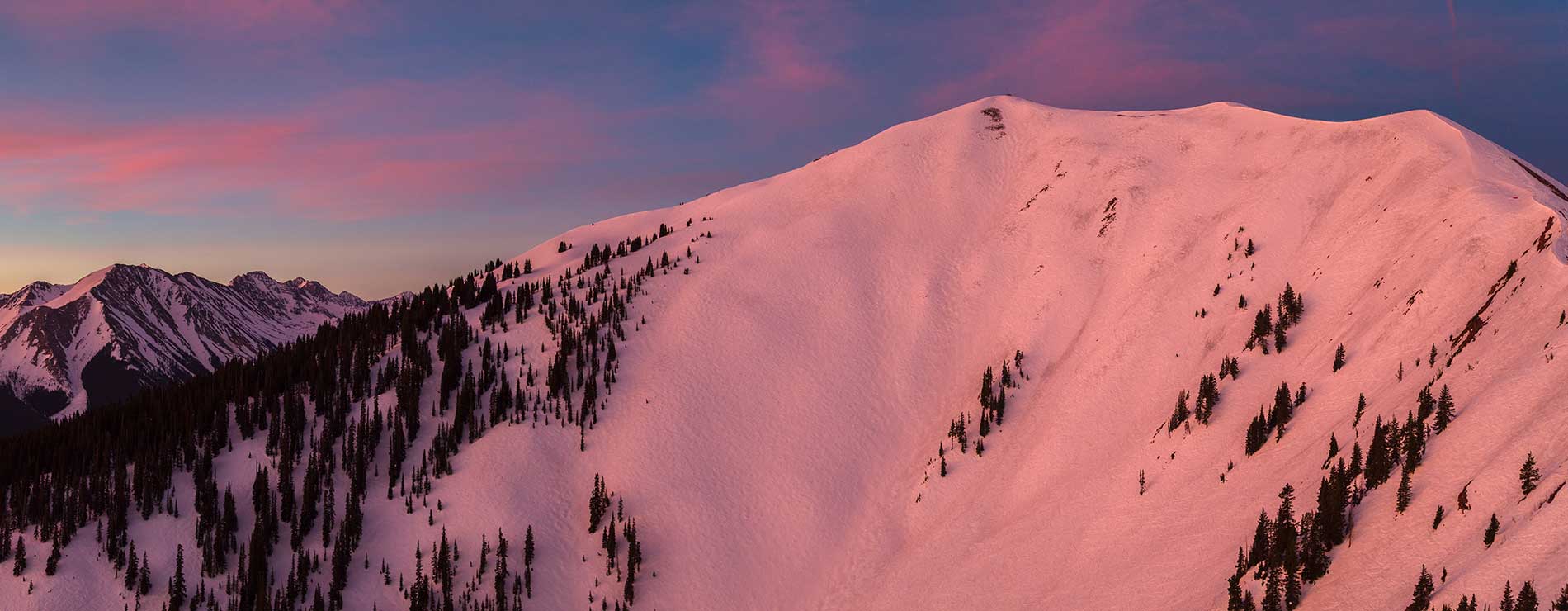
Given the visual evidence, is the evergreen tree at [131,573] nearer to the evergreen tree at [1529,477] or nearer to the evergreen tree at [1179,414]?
the evergreen tree at [1179,414]

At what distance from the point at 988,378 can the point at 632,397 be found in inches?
2203

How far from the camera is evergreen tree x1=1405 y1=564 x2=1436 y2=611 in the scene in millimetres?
62938

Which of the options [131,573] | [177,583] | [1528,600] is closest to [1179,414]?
[1528,600]

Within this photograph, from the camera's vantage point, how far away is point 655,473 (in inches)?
5605

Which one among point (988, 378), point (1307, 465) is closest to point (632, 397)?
point (988, 378)

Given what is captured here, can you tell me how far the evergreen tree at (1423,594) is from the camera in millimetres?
62938

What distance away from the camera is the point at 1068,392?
140875 mm

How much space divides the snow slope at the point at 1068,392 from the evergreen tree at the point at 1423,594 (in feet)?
4.35

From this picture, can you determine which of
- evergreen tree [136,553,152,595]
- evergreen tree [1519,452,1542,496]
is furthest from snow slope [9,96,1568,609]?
evergreen tree [136,553,152,595]

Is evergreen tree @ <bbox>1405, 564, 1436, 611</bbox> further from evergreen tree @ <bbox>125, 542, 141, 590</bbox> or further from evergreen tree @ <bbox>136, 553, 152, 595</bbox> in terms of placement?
Answer: evergreen tree @ <bbox>125, 542, 141, 590</bbox>

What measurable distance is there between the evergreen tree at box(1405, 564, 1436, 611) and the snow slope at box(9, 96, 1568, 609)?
4.35 ft

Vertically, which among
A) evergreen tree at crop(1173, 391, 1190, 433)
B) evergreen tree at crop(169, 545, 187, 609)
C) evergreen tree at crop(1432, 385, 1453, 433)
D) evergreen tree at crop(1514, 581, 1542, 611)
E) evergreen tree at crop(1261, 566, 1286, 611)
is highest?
evergreen tree at crop(1432, 385, 1453, 433)

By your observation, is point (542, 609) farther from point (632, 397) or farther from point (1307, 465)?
point (1307, 465)

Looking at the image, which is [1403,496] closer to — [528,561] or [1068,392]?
[1068,392]
